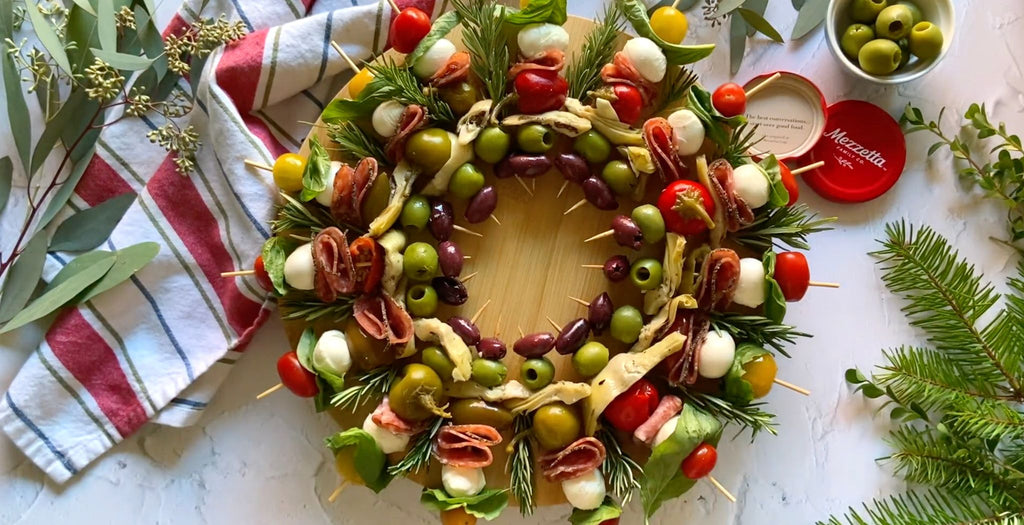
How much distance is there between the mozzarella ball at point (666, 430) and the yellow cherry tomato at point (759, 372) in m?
0.14

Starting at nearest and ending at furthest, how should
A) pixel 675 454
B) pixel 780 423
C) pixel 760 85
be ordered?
pixel 675 454
pixel 760 85
pixel 780 423

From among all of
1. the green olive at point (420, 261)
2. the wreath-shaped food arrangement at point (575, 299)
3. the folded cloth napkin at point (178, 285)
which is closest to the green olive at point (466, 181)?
→ the wreath-shaped food arrangement at point (575, 299)

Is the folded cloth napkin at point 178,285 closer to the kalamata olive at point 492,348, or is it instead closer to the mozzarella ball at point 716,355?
the kalamata olive at point 492,348

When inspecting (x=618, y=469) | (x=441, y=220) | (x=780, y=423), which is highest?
(x=441, y=220)

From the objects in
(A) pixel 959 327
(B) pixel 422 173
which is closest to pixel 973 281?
(A) pixel 959 327

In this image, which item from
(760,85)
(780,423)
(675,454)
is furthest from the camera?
(780,423)

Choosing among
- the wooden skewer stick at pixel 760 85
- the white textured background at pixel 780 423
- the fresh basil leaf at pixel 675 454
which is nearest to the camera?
the fresh basil leaf at pixel 675 454

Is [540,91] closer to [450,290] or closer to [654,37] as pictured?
[654,37]

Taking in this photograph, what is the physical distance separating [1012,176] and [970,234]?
0.43ft

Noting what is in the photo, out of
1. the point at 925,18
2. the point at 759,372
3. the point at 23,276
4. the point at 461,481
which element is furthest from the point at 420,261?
the point at 925,18

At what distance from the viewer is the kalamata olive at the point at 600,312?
4.39ft

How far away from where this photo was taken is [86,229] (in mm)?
1460

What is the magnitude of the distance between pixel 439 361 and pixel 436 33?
55 cm

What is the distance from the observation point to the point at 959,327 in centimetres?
144
